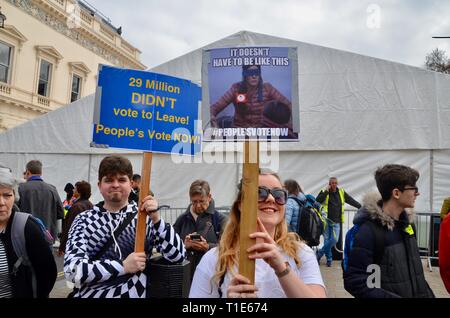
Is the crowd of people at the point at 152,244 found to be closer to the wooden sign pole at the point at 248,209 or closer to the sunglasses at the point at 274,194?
the sunglasses at the point at 274,194

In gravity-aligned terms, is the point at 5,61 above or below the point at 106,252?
above

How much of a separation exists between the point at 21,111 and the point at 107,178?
2096 cm

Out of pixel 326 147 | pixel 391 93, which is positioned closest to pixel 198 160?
pixel 326 147

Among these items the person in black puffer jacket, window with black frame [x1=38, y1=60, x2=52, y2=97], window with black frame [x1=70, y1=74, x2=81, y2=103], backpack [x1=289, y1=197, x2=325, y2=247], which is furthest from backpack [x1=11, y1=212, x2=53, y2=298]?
window with black frame [x1=70, y1=74, x2=81, y2=103]

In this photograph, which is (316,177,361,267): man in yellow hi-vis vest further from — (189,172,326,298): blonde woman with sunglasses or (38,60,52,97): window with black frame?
(38,60,52,97): window with black frame

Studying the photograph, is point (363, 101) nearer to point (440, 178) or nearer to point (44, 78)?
point (440, 178)

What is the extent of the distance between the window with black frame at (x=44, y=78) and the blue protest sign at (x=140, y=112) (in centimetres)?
2200

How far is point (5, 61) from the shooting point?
19.9 metres

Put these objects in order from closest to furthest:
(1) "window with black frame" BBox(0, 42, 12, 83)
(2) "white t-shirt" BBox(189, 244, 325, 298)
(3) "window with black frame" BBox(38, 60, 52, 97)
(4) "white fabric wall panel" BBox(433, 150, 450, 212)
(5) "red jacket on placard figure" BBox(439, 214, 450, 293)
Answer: (2) "white t-shirt" BBox(189, 244, 325, 298) → (5) "red jacket on placard figure" BBox(439, 214, 450, 293) → (4) "white fabric wall panel" BBox(433, 150, 450, 212) → (1) "window with black frame" BBox(0, 42, 12, 83) → (3) "window with black frame" BBox(38, 60, 52, 97)

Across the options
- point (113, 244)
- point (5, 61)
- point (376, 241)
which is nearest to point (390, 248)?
point (376, 241)

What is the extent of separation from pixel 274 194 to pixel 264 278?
380mm

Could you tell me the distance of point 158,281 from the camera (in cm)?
244

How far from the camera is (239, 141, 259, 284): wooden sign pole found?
1.62m

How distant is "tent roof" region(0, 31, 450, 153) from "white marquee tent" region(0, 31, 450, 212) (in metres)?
0.02
